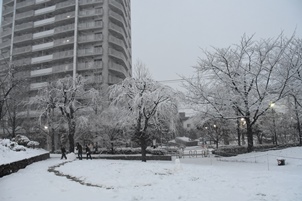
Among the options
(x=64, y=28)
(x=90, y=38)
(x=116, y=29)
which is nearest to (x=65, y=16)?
(x=64, y=28)

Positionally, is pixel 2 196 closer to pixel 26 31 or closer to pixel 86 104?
pixel 86 104

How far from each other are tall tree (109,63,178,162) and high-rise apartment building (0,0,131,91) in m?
23.6

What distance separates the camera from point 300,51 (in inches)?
829

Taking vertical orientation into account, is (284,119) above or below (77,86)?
below

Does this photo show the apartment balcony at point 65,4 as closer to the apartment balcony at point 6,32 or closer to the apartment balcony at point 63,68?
the apartment balcony at point 63,68

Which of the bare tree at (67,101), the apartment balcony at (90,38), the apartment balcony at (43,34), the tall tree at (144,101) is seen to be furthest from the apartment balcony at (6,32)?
the tall tree at (144,101)

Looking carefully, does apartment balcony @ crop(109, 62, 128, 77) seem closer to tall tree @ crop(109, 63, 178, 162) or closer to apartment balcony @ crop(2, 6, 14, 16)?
tall tree @ crop(109, 63, 178, 162)

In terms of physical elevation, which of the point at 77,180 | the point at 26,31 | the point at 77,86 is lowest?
the point at 77,180

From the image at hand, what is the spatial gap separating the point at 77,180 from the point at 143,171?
3.01 metres

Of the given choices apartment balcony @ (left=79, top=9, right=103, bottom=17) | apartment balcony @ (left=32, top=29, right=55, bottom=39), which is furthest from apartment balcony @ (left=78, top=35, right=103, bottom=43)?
apartment balcony @ (left=32, top=29, right=55, bottom=39)

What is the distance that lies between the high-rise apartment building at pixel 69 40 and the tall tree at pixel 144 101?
929 inches

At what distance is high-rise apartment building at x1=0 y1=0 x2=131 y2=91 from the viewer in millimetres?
47250

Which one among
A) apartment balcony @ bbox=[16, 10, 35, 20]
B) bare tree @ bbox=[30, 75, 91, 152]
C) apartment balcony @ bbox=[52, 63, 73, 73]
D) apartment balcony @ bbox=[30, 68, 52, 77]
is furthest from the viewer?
apartment balcony @ bbox=[16, 10, 35, 20]

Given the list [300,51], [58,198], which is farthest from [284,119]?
[58,198]
